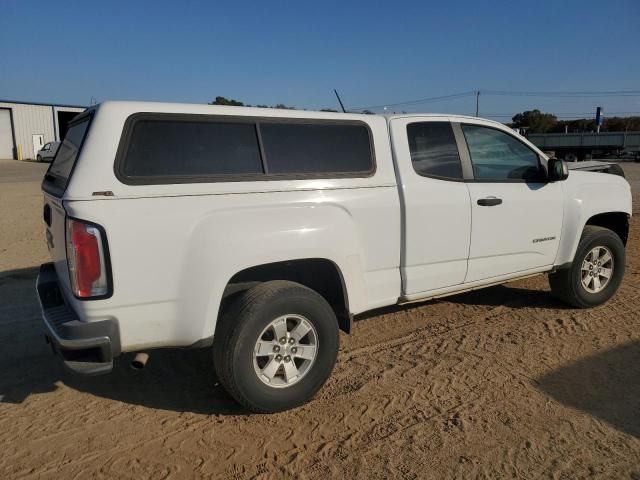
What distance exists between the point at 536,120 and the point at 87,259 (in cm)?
7043

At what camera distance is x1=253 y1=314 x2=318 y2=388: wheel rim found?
3328 millimetres

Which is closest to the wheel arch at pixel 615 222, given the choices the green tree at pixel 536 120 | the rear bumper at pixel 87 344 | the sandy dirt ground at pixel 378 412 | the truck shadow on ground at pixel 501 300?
the truck shadow on ground at pixel 501 300

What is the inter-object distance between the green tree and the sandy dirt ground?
6420 cm

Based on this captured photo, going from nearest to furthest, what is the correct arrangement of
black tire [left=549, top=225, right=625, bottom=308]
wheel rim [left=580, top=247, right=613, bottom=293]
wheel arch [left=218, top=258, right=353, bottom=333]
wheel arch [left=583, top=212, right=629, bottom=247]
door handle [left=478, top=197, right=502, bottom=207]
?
wheel arch [left=218, top=258, right=353, bottom=333], door handle [left=478, top=197, right=502, bottom=207], black tire [left=549, top=225, right=625, bottom=308], wheel rim [left=580, top=247, right=613, bottom=293], wheel arch [left=583, top=212, right=629, bottom=247]

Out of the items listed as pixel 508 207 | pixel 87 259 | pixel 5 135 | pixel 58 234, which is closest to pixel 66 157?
pixel 58 234

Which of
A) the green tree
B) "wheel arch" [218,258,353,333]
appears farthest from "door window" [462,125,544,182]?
the green tree

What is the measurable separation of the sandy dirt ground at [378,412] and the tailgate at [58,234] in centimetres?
93

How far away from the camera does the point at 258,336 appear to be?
3.22 m

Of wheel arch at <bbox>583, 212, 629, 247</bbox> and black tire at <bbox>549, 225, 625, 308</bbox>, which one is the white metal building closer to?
wheel arch at <bbox>583, 212, 629, 247</bbox>

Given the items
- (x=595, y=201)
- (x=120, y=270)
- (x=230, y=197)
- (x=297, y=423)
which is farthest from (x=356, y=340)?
(x=595, y=201)

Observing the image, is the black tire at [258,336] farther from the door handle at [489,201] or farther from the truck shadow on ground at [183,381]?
the door handle at [489,201]

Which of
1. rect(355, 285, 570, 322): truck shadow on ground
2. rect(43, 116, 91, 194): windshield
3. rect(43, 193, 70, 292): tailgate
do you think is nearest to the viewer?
rect(43, 193, 70, 292): tailgate

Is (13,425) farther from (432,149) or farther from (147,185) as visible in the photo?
(432,149)

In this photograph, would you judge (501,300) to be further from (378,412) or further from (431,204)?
(378,412)
